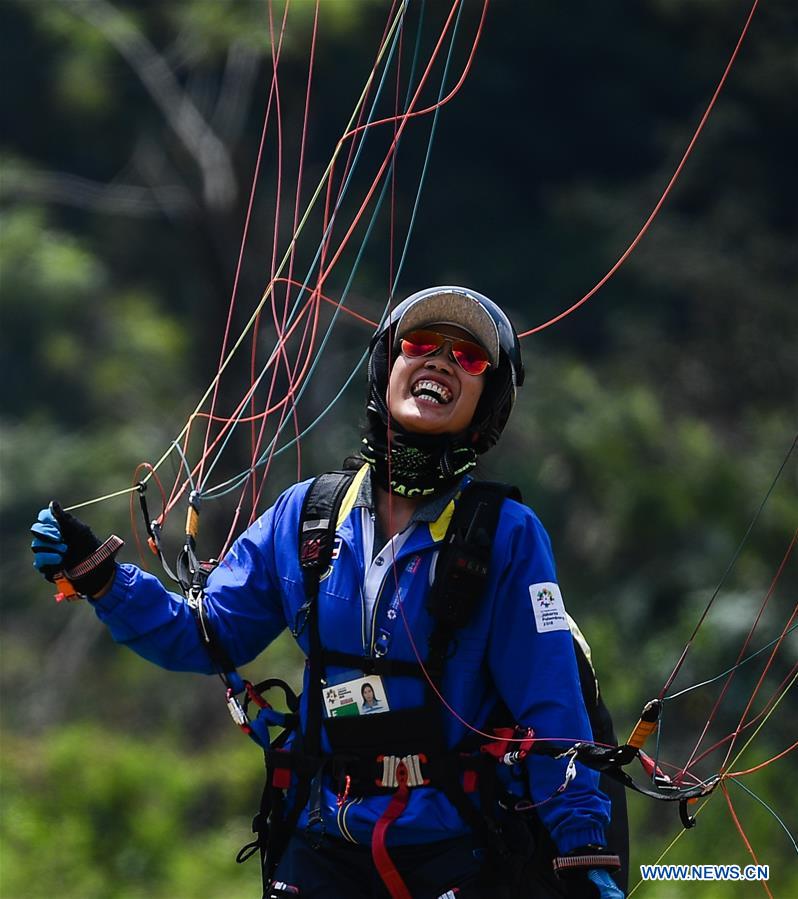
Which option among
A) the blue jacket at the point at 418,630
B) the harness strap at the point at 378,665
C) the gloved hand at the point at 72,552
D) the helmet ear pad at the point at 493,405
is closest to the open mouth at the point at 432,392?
the helmet ear pad at the point at 493,405

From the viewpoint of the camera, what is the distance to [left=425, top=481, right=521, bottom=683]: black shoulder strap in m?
2.97

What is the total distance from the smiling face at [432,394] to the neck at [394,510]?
14cm

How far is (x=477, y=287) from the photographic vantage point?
47.6ft

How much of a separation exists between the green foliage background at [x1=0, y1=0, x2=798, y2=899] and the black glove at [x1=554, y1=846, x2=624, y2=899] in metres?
4.38

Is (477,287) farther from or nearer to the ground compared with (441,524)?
nearer to the ground

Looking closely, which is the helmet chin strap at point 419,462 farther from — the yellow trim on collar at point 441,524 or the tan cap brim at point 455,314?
the tan cap brim at point 455,314

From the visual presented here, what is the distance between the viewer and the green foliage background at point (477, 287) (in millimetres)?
9375

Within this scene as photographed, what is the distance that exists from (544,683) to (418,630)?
25 cm

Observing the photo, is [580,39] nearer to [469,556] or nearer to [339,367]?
[339,367]

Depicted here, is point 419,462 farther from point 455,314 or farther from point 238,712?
point 238,712

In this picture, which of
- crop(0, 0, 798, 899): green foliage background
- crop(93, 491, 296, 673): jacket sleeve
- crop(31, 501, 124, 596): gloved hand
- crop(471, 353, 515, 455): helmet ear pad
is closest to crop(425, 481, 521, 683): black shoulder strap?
crop(471, 353, 515, 455): helmet ear pad

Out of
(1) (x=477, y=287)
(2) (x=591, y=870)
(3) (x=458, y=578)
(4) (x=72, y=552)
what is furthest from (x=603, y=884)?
(1) (x=477, y=287)

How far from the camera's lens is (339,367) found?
11.9 m

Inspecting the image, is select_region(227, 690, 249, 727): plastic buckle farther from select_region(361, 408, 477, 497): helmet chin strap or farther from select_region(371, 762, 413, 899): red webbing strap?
select_region(361, 408, 477, 497): helmet chin strap
